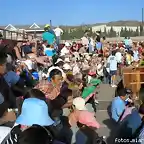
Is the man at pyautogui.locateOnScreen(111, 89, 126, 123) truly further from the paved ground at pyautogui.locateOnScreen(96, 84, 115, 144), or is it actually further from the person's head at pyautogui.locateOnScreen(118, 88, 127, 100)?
the paved ground at pyautogui.locateOnScreen(96, 84, 115, 144)

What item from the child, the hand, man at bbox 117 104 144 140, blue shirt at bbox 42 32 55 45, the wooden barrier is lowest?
man at bbox 117 104 144 140

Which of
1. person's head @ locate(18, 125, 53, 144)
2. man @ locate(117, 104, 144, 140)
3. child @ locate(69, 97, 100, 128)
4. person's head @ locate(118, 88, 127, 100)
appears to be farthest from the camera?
person's head @ locate(118, 88, 127, 100)

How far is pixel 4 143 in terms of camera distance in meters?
3.34

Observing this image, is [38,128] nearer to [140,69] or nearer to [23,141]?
[23,141]

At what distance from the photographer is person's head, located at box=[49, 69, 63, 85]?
22.5ft

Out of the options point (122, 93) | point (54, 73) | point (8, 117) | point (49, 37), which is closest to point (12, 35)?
point (49, 37)

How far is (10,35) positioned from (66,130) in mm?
9648

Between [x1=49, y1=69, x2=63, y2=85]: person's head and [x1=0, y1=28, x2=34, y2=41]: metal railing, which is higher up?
[x1=0, y1=28, x2=34, y2=41]: metal railing

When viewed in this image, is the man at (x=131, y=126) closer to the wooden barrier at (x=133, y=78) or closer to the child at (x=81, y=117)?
the wooden barrier at (x=133, y=78)

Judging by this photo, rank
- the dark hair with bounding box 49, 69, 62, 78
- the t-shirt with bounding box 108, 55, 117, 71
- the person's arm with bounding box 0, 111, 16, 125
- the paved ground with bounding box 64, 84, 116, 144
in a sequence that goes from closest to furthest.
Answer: the person's arm with bounding box 0, 111, 16, 125 → the dark hair with bounding box 49, 69, 62, 78 → the paved ground with bounding box 64, 84, 116, 144 → the t-shirt with bounding box 108, 55, 117, 71

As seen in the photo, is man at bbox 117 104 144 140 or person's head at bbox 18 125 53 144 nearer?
person's head at bbox 18 125 53 144

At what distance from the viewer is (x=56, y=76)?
702 centimetres

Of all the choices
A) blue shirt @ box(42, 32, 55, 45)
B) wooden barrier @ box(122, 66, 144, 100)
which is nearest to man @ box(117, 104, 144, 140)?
wooden barrier @ box(122, 66, 144, 100)

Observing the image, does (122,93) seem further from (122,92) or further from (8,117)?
(8,117)
